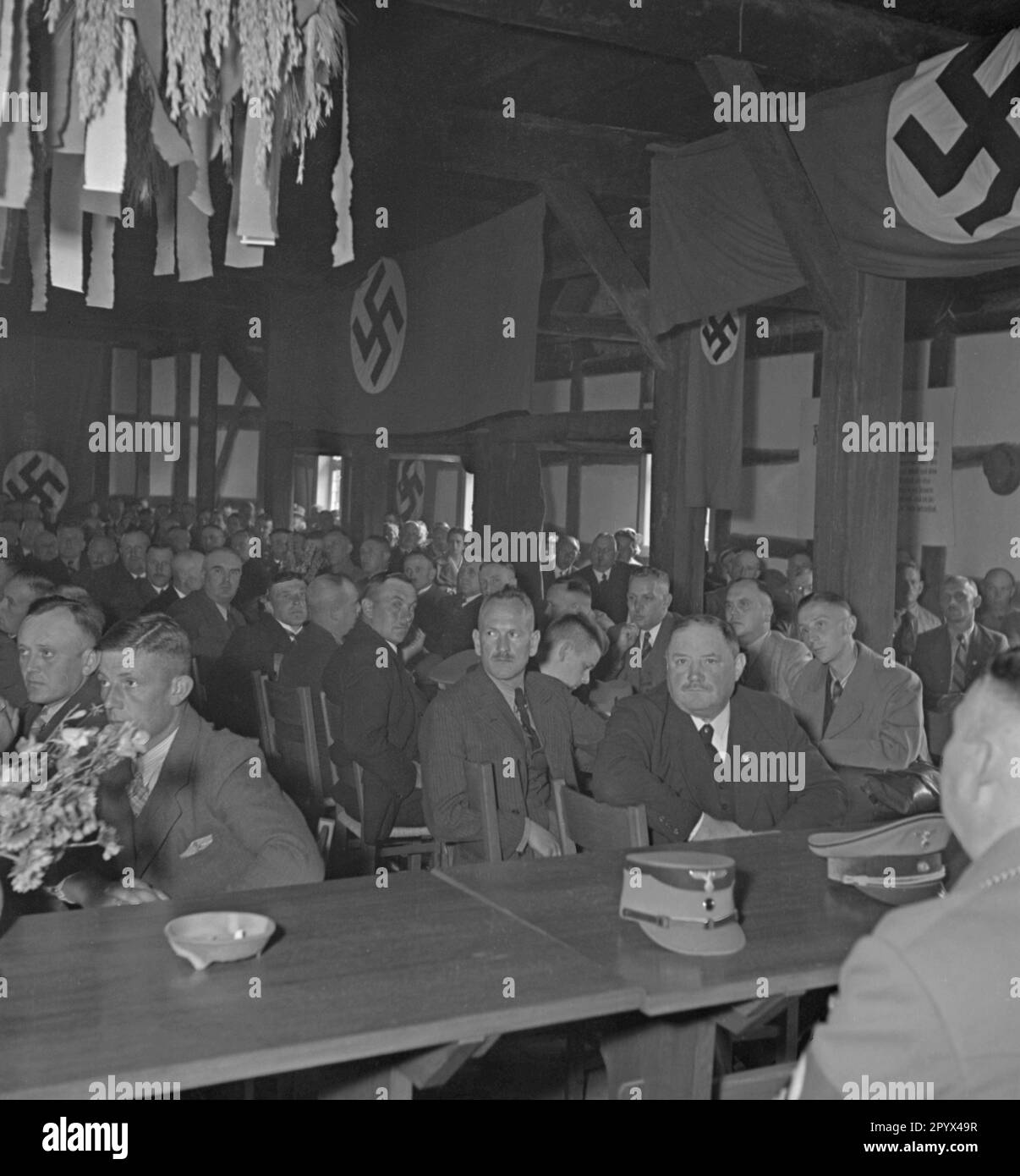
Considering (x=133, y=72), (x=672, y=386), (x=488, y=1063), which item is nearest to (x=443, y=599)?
(x=672, y=386)

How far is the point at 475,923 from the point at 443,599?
5.72 m

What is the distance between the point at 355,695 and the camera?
457 centimetres

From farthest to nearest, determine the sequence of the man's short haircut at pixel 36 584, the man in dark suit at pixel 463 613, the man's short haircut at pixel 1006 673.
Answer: the man in dark suit at pixel 463 613 → the man's short haircut at pixel 36 584 → the man's short haircut at pixel 1006 673

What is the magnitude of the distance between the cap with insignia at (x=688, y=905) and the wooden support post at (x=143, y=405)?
14720 mm

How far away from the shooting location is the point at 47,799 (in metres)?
1.90

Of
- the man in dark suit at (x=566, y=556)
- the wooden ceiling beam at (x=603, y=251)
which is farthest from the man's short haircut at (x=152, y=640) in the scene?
the man in dark suit at (x=566, y=556)

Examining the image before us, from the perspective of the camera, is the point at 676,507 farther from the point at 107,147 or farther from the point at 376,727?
the point at 107,147

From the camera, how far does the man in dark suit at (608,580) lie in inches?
383

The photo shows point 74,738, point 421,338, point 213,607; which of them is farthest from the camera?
point 421,338

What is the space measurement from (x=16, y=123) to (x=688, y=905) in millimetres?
1648

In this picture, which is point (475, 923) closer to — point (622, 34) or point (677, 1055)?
point (677, 1055)

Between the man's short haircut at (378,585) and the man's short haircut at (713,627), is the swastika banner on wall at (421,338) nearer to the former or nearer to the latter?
the man's short haircut at (378,585)

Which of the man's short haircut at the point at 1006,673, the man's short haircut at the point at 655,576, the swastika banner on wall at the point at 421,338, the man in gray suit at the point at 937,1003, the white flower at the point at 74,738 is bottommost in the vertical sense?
the man in gray suit at the point at 937,1003

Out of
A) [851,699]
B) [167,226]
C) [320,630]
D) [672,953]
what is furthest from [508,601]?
[672,953]
